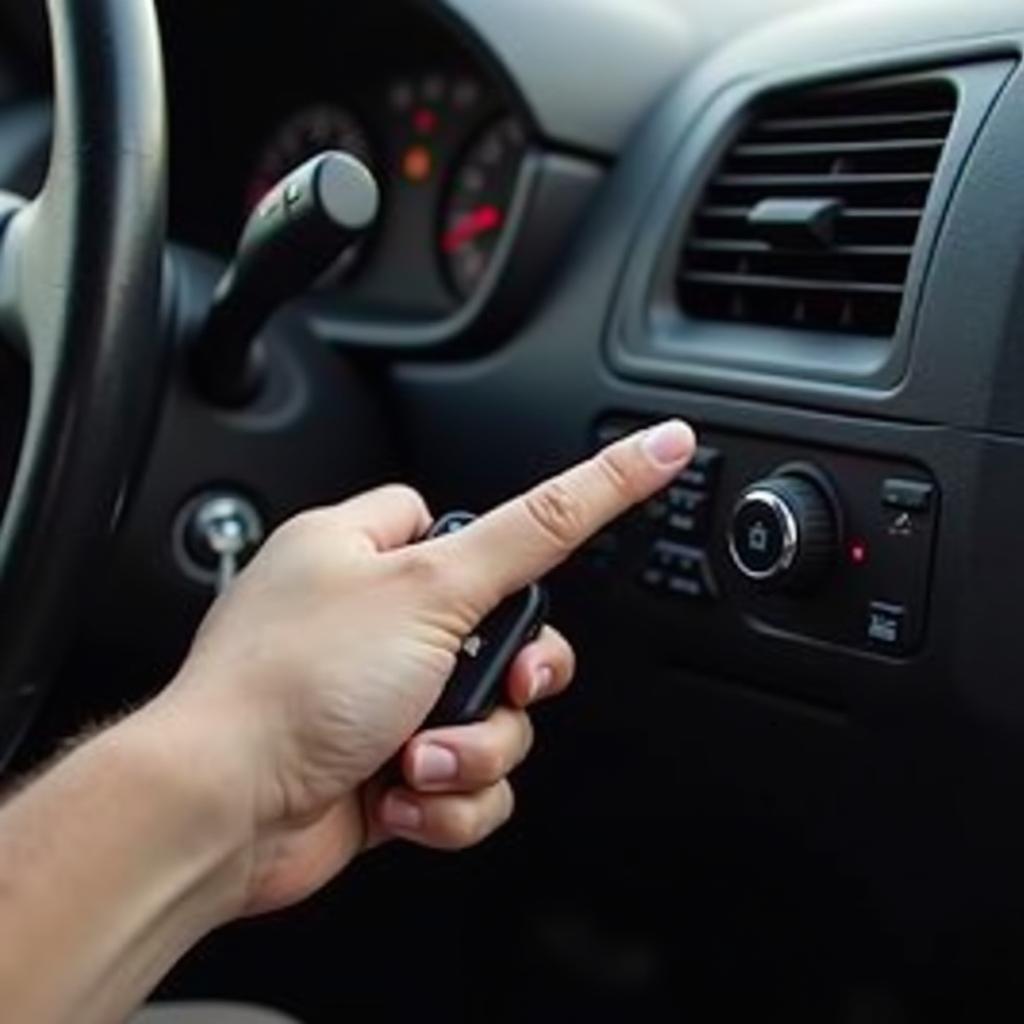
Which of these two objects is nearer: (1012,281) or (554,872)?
(1012,281)

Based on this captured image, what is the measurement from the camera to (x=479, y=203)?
4.44 ft

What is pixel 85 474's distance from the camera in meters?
0.79

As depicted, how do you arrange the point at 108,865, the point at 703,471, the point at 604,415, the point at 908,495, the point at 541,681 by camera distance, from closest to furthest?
the point at 108,865 < the point at 541,681 < the point at 908,495 < the point at 703,471 < the point at 604,415

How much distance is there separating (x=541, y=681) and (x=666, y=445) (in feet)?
0.37

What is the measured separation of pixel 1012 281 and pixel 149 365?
41 cm

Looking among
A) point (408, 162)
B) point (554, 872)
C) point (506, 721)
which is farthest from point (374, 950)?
point (506, 721)

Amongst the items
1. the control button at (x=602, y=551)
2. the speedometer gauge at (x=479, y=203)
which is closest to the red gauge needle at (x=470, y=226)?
the speedometer gauge at (x=479, y=203)

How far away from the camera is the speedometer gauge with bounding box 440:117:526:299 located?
51.8 inches

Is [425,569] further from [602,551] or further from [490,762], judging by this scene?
[602,551]

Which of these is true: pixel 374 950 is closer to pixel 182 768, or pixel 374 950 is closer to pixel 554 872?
pixel 554 872

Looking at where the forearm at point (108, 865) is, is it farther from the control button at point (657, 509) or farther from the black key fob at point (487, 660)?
the control button at point (657, 509)

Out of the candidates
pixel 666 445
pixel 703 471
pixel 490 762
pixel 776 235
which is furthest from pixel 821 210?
pixel 490 762

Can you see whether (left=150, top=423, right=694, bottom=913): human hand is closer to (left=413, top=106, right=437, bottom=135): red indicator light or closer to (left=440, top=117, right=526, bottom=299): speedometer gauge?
(left=440, top=117, right=526, bottom=299): speedometer gauge

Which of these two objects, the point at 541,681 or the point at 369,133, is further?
the point at 369,133
